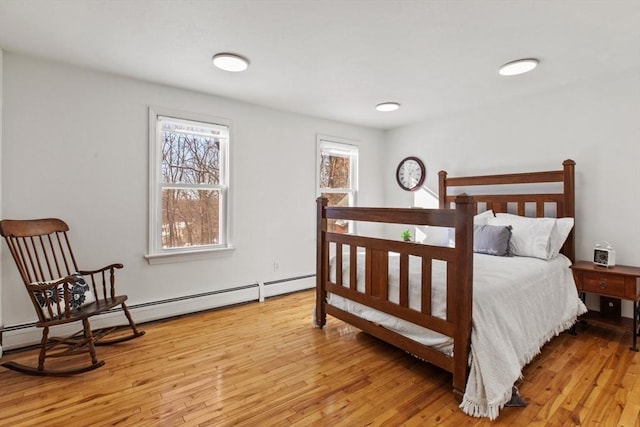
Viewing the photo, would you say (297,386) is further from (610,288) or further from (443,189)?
(443,189)

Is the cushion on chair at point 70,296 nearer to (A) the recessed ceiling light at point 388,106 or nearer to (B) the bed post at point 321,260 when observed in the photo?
(B) the bed post at point 321,260

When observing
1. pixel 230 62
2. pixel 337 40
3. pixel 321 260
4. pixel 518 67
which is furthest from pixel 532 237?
pixel 230 62

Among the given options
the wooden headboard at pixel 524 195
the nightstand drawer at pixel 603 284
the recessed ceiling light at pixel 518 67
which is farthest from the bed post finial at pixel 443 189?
the nightstand drawer at pixel 603 284

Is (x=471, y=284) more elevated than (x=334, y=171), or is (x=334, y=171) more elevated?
(x=334, y=171)

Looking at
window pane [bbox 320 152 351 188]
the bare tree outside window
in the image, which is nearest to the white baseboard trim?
the bare tree outside window

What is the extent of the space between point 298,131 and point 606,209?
3250mm

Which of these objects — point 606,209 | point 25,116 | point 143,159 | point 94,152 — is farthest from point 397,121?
point 25,116

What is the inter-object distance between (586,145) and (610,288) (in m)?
1.35

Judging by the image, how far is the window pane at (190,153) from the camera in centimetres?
312

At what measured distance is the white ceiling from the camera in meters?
1.84

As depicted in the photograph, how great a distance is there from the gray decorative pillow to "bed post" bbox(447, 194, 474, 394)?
1305 mm

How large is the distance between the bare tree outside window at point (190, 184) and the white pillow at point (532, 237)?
2970 mm

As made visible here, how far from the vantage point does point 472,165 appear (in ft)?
12.8

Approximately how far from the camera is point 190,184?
3.23m
